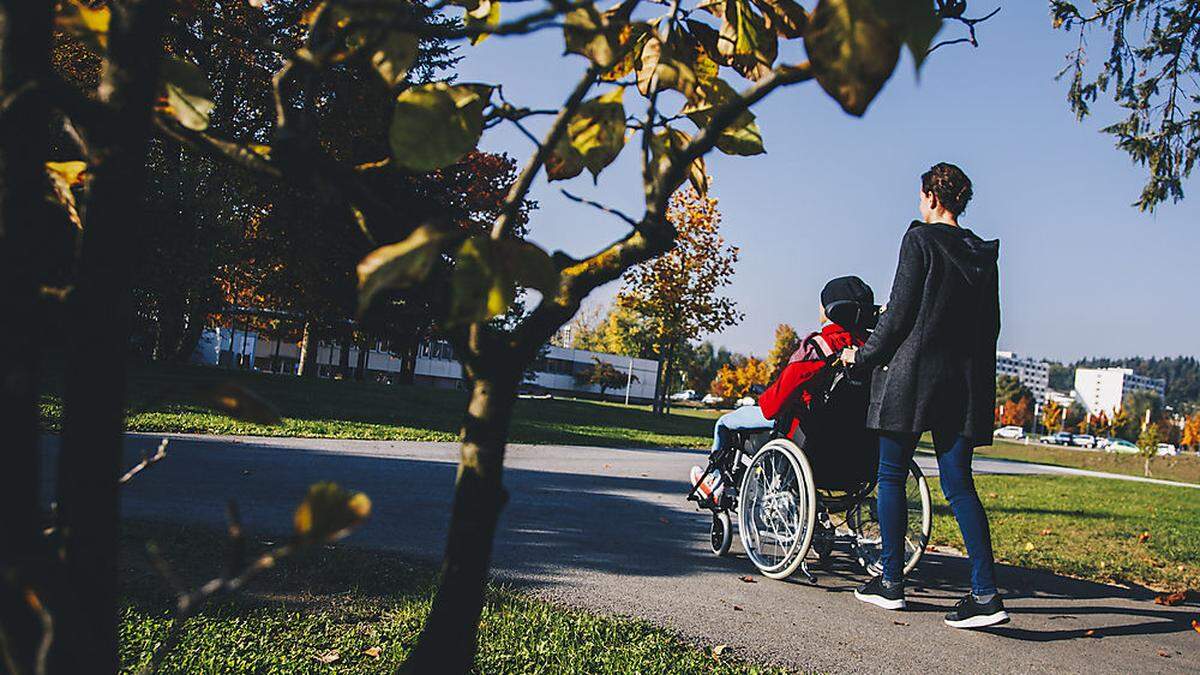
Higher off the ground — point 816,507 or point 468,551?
point 468,551

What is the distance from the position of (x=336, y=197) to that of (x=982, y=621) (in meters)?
3.97

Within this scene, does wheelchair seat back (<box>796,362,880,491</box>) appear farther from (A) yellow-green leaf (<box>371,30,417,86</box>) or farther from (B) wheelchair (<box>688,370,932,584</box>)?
(A) yellow-green leaf (<box>371,30,417,86</box>)

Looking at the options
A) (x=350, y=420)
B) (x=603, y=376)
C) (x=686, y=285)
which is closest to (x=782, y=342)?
(x=603, y=376)

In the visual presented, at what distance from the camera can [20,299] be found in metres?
0.83

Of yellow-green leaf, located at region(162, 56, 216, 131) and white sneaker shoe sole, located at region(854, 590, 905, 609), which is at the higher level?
yellow-green leaf, located at region(162, 56, 216, 131)

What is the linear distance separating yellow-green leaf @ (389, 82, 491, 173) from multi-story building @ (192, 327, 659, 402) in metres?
50.9

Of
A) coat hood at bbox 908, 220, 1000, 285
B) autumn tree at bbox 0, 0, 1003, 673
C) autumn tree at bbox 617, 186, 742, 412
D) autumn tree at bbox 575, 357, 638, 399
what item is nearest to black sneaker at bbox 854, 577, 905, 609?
coat hood at bbox 908, 220, 1000, 285

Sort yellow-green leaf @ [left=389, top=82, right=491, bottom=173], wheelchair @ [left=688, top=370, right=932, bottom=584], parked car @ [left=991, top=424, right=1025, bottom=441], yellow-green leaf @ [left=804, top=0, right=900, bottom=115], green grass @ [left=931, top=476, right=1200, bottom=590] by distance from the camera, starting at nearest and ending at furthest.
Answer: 1. yellow-green leaf @ [left=804, top=0, right=900, bottom=115]
2. yellow-green leaf @ [left=389, top=82, right=491, bottom=173]
3. wheelchair @ [left=688, top=370, right=932, bottom=584]
4. green grass @ [left=931, top=476, right=1200, bottom=590]
5. parked car @ [left=991, top=424, right=1025, bottom=441]

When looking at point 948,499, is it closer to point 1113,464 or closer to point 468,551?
point 468,551

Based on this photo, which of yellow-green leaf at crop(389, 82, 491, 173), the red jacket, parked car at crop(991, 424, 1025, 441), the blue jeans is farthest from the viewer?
parked car at crop(991, 424, 1025, 441)

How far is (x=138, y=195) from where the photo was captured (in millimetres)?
939

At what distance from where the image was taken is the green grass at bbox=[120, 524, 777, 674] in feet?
9.33

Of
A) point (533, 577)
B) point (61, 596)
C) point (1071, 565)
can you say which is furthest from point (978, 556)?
point (61, 596)

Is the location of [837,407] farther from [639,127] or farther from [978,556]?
[639,127]
